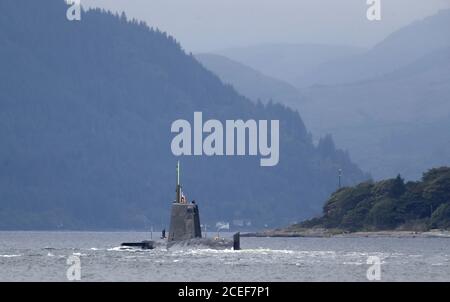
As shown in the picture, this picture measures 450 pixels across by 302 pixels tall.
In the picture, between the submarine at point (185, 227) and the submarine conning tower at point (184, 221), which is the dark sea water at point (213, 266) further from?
the submarine conning tower at point (184, 221)

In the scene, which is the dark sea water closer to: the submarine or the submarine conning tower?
the submarine

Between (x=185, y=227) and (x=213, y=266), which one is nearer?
(x=213, y=266)

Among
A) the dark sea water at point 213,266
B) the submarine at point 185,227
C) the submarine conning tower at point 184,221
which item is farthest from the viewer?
the submarine at point 185,227

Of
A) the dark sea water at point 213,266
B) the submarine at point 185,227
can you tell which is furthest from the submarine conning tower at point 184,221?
the dark sea water at point 213,266

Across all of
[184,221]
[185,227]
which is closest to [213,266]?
[184,221]

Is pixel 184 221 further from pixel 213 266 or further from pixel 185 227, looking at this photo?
pixel 213 266

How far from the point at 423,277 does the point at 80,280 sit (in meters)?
26.4

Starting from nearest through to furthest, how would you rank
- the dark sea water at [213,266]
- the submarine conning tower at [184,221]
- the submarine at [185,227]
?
1. the dark sea water at [213,266]
2. the submarine conning tower at [184,221]
3. the submarine at [185,227]
